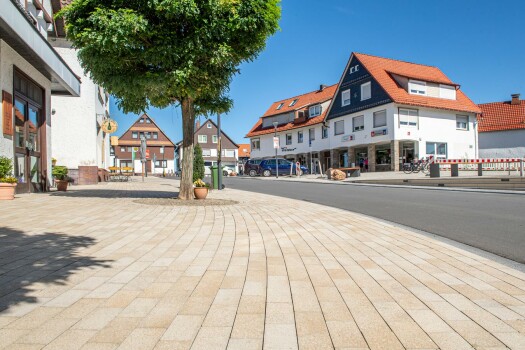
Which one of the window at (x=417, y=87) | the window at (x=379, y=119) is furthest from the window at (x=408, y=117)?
the window at (x=417, y=87)

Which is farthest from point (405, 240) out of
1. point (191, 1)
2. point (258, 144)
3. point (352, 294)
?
point (258, 144)

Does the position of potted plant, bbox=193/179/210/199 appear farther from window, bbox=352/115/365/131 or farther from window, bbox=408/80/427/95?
window, bbox=408/80/427/95

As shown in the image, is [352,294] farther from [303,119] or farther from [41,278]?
[303,119]

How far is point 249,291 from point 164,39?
25.2 feet

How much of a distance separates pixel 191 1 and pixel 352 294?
761 cm

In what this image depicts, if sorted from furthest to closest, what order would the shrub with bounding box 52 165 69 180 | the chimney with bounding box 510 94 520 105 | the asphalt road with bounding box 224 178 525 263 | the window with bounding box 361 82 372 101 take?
the chimney with bounding box 510 94 520 105 → the window with bounding box 361 82 372 101 → the shrub with bounding box 52 165 69 180 → the asphalt road with bounding box 224 178 525 263

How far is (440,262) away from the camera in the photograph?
442cm

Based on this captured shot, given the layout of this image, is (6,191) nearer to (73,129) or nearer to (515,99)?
(73,129)

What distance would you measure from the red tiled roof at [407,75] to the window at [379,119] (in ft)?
6.39

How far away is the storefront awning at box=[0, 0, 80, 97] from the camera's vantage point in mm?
9461

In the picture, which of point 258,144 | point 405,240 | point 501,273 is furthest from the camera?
point 258,144

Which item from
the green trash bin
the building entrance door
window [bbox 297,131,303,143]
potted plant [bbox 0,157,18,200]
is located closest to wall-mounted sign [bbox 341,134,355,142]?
window [bbox 297,131,303,143]

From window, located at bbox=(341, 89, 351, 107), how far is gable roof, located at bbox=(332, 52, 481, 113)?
231cm

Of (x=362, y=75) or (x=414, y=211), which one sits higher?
(x=362, y=75)
